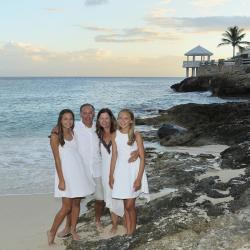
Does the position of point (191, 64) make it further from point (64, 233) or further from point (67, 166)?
point (67, 166)

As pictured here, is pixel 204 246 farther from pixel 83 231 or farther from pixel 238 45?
pixel 238 45

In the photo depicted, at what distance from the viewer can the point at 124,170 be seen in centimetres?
516

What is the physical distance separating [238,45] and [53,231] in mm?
61816

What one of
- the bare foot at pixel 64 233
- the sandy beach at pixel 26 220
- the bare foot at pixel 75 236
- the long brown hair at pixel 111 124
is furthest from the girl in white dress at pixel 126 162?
the sandy beach at pixel 26 220

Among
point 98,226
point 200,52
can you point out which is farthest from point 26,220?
point 200,52

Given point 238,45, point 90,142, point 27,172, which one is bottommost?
point 27,172

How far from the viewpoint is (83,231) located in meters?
5.77

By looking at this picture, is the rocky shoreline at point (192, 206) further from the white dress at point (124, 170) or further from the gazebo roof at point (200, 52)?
the gazebo roof at point (200, 52)

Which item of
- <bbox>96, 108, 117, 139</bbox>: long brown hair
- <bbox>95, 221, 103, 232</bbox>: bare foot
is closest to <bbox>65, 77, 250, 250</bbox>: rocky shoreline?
<bbox>95, 221, 103, 232</bbox>: bare foot

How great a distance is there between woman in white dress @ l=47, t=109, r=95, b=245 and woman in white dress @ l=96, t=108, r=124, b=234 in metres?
0.24

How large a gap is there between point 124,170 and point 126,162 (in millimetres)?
93

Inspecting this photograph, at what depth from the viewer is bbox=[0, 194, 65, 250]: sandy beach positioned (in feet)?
18.4

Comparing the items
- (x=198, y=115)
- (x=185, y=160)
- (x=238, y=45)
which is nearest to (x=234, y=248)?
(x=185, y=160)

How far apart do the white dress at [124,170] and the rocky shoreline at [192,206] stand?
0.43 m
